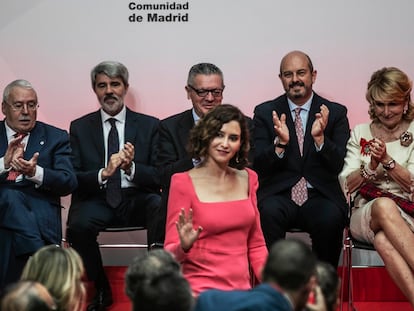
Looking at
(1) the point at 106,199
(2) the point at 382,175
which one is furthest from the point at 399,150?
(1) the point at 106,199

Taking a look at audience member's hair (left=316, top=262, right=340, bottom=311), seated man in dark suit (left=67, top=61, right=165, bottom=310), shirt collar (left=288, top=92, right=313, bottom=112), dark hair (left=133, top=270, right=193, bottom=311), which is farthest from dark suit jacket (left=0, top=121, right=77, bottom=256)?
dark hair (left=133, top=270, right=193, bottom=311)

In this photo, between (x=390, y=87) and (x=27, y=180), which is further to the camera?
(x=27, y=180)

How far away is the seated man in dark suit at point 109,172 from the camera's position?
555 cm

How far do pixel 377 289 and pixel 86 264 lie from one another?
1959mm

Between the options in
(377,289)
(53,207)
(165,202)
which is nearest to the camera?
(165,202)

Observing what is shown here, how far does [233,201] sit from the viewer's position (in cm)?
420

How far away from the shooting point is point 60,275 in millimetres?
3057

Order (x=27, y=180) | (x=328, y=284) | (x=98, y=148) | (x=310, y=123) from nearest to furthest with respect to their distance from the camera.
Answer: (x=328, y=284)
(x=27, y=180)
(x=310, y=123)
(x=98, y=148)

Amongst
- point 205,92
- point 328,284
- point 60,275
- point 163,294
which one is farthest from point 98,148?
point 163,294

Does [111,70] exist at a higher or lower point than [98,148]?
higher

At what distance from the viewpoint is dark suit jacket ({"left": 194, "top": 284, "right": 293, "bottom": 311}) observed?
2.45 m

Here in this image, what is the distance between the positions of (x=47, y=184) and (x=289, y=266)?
9.94ft

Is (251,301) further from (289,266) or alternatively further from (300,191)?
(300,191)

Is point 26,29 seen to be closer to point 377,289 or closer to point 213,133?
point 213,133
